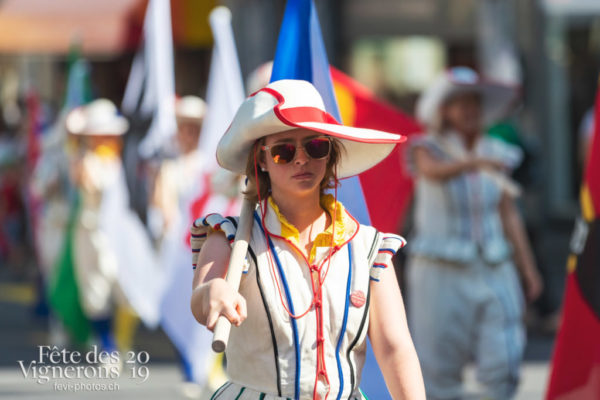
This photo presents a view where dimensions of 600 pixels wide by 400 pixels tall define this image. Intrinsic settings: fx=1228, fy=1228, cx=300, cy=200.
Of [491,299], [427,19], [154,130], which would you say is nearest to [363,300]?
[491,299]

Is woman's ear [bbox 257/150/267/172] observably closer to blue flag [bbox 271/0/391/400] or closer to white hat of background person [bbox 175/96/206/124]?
blue flag [bbox 271/0/391/400]

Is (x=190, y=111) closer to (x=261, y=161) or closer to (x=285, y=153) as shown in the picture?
(x=261, y=161)

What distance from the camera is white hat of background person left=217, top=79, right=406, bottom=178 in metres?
3.19

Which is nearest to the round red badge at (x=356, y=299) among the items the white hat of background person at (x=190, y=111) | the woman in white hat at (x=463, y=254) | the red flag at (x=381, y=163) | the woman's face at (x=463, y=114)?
the woman in white hat at (x=463, y=254)

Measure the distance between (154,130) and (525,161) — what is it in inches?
122

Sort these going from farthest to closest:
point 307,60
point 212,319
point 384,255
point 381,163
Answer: point 381,163 → point 307,60 → point 384,255 → point 212,319

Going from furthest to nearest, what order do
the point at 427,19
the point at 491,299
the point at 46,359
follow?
the point at 427,19 < the point at 46,359 < the point at 491,299

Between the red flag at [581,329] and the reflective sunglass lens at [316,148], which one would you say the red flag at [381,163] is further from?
the reflective sunglass lens at [316,148]

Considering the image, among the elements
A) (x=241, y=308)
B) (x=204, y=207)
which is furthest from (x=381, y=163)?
(x=241, y=308)

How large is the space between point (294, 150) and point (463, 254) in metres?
3.30

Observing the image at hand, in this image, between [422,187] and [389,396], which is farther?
[422,187]

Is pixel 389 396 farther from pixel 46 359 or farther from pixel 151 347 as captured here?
pixel 151 347

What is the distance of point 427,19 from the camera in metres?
15.1

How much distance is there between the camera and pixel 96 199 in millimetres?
9586
